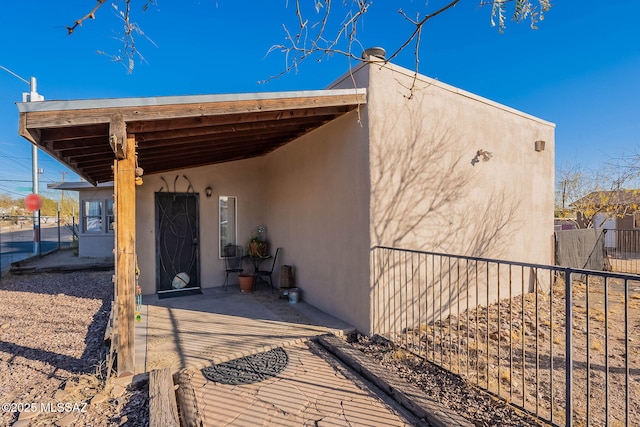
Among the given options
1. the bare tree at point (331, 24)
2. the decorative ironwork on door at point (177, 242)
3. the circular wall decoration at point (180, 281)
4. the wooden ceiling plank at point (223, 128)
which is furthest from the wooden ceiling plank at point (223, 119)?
the circular wall decoration at point (180, 281)

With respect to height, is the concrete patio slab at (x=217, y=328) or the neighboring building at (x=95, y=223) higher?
the neighboring building at (x=95, y=223)

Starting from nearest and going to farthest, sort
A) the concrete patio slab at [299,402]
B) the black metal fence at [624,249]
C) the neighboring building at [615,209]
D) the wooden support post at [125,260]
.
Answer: the concrete patio slab at [299,402] → the wooden support post at [125,260] → the black metal fence at [624,249] → the neighboring building at [615,209]

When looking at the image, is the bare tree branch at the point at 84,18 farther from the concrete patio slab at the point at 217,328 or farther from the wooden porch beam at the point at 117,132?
the concrete patio slab at the point at 217,328

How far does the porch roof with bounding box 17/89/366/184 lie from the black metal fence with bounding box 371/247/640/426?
2.12 m

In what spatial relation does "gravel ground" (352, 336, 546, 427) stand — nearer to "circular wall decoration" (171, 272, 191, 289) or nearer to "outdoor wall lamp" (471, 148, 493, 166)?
"outdoor wall lamp" (471, 148, 493, 166)

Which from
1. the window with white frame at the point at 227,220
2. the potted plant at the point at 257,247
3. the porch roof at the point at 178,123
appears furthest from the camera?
the window with white frame at the point at 227,220

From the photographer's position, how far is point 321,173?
16.4 ft

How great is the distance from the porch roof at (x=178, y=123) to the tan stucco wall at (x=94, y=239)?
5432mm

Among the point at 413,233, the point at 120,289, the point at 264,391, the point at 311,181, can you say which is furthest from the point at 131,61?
the point at 413,233

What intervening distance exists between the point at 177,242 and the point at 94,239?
21.0ft

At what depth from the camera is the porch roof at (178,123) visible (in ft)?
8.91

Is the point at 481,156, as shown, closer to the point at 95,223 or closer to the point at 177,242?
the point at 177,242

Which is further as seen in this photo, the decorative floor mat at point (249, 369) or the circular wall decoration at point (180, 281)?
the circular wall decoration at point (180, 281)

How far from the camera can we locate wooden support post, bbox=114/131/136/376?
9.67 feet
